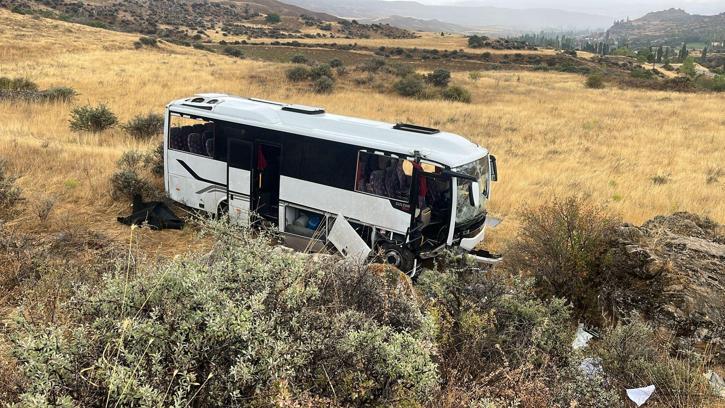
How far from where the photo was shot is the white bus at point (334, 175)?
29.5 feet

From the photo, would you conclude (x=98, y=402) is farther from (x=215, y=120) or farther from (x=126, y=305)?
(x=215, y=120)

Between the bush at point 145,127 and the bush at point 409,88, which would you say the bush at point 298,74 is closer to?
the bush at point 409,88

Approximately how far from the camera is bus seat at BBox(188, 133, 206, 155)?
36.5 ft

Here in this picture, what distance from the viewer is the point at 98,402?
2803 millimetres

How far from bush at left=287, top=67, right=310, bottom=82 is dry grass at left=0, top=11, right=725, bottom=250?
112cm

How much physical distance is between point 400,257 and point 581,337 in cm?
332

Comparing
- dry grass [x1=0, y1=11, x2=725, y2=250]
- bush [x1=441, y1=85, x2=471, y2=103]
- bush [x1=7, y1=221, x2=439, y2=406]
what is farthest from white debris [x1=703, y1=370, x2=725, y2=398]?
bush [x1=441, y1=85, x2=471, y2=103]

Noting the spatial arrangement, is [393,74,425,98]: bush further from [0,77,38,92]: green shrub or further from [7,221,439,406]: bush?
[7,221,439,406]: bush

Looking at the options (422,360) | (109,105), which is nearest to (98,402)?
(422,360)

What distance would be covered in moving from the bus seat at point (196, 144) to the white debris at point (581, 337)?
8.49 metres

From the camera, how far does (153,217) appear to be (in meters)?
10.5

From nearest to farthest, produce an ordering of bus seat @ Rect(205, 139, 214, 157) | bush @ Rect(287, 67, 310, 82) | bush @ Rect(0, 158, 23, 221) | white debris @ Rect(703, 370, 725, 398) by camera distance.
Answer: white debris @ Rect(703, 370, 725, 398) < bush @ Rect(0, 158, 23, 221) < bus seat @ Rect(205, 139, 214, 157) < bush @ Rect(287, 67, 310, 82)

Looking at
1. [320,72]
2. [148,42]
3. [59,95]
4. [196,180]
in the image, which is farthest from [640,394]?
[148,42]

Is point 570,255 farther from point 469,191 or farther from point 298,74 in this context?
point 298,74
